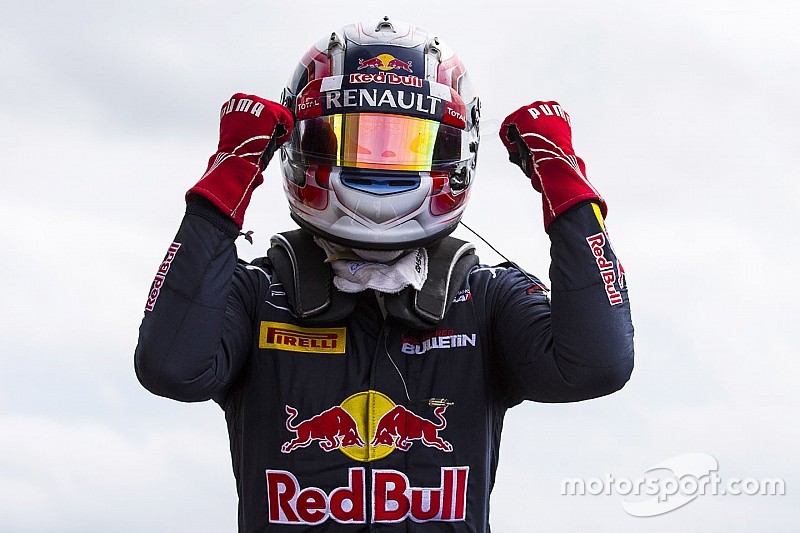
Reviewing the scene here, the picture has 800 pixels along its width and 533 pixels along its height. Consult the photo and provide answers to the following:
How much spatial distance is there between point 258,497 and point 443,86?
65.3 inches

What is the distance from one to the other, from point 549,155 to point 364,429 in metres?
1.16

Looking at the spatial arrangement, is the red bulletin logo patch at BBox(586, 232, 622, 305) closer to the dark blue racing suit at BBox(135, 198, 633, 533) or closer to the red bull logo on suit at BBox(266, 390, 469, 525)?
the dark blue racing suit at BBox(135, 198, 633, 533)

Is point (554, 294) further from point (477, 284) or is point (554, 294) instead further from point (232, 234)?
point (232, 234)

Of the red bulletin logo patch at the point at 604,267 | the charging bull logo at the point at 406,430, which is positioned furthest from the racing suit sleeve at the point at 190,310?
the red bulletin logo patch at the point at 604,267

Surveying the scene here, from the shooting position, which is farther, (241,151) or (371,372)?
(371,372)

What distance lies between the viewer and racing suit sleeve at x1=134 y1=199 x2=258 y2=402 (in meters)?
3.44

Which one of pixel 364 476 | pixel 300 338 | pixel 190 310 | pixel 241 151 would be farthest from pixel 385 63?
pixel 364 476

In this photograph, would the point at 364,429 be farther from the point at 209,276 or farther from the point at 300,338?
the point at 209,276

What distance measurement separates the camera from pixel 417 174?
12.7 feet

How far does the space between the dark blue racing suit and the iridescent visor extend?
0.49 metres

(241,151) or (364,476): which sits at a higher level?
(241,151)

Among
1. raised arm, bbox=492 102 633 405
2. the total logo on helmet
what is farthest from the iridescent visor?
the total logo on helmet

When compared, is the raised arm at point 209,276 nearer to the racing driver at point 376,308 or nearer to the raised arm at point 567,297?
the racing driver at point 376,308

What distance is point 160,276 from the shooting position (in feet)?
11.6
